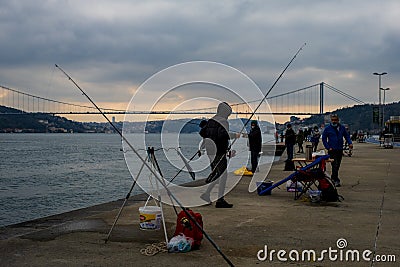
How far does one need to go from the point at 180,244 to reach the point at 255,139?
404 inches

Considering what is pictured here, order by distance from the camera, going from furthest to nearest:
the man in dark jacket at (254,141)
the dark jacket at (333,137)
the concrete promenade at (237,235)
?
the man in dark jacket at (254,141)
the dark jacket at (333,137)
the concrete promenade at (237,235)

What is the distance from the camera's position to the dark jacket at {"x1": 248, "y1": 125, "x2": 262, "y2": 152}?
16156mm

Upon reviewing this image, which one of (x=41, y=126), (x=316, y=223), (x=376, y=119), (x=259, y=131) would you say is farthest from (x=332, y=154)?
(x=41, y=126)

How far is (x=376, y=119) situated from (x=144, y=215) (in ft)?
232

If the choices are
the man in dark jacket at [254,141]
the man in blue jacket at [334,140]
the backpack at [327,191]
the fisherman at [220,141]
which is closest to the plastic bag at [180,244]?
the fisherman at [220,141]

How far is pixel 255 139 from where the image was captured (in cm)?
1619

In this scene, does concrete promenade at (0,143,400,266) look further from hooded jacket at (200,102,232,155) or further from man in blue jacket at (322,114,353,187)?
man in blue jacket at (322,114,353,187)

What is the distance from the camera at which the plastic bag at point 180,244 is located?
6.16m

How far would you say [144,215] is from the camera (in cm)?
738

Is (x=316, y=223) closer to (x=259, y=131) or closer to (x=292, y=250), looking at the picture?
(x=292, y=250)

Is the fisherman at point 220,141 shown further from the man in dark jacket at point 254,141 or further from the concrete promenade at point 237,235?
the man in dark jacket at point 254,141

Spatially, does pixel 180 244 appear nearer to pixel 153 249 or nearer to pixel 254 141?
pixel 153 249

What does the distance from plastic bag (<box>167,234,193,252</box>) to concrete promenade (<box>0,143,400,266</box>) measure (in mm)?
87

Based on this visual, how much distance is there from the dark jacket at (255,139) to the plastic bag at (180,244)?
10055 mm
